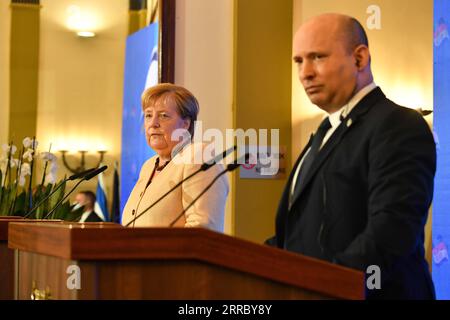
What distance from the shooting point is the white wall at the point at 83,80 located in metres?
9.12

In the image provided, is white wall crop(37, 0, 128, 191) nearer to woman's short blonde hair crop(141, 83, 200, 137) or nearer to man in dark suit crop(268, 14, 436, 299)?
woman's short blonde hair crop(141, 83, 200, 137)

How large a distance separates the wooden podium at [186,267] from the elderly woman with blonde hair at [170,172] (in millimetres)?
1183

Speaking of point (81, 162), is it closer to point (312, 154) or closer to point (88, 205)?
point (88, 205)

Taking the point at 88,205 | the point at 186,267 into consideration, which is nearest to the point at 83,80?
the point at 88,205

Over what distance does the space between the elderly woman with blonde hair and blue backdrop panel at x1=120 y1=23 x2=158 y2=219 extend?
380 centimetres

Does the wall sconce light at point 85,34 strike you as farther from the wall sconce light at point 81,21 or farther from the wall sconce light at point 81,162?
the wall sconce light at point 81,162

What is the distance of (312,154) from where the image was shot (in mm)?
2621

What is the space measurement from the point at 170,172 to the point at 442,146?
8.24 feet

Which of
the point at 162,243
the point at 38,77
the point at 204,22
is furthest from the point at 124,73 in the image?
the point at 162,243

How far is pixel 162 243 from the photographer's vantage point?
1975 millimetres

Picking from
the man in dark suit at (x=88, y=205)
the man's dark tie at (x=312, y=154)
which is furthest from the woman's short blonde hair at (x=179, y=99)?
the man in dark suit at (x=88, y=205)
